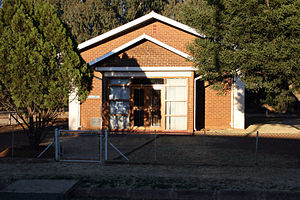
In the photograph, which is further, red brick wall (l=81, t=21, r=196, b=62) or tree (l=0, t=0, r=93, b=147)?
red brick wall (l=81, t=21, r=196, b=62)

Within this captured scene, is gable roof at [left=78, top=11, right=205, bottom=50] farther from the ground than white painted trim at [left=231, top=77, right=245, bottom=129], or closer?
farther from the ground

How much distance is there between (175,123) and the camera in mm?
15875

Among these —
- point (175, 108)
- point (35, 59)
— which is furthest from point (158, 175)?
point (175, 108)

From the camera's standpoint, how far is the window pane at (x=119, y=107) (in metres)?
16.1

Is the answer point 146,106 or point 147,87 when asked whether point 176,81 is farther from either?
point 146,106

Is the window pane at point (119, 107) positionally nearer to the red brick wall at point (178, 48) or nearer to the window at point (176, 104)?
the window at point (176, 104)

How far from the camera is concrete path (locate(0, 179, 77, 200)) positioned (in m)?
5.95

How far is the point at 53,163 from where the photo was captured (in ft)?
29.7

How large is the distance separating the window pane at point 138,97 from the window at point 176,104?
1239 mm

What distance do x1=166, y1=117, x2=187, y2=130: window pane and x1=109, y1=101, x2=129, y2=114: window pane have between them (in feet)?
6.84

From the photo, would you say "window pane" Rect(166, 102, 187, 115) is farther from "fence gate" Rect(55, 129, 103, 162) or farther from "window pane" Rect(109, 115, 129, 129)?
"fence gate" Rect(55, 129, 103, 162)

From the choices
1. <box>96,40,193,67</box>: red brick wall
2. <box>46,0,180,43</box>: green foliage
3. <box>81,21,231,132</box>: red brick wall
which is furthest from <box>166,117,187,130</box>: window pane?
<box>46,0,180,43</box>: green foliage

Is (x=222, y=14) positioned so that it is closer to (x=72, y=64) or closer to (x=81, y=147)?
(x=72, y=64)

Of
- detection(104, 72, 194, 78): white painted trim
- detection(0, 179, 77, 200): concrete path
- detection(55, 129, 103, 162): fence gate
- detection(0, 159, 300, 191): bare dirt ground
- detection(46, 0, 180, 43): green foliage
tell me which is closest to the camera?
detection(0, 179, 77, 200): concrete path
